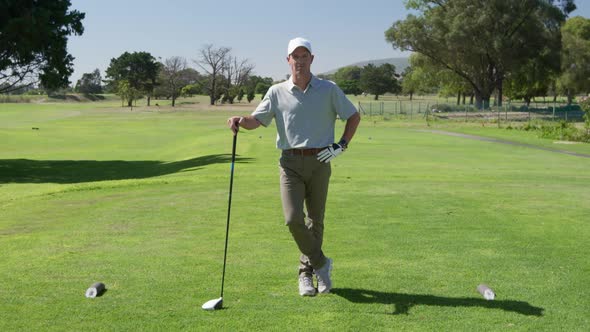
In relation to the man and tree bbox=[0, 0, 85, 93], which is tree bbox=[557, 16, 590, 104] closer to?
tree bbox=[0, 0, 85, 93]

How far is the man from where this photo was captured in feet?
20.3

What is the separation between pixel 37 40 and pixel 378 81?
6189 inches

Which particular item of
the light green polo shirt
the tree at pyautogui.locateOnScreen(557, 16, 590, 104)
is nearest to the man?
the light green polo shirt

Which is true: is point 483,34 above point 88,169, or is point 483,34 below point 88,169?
above

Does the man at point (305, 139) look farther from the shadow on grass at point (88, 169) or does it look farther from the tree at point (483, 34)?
the tree at point (483, 34)

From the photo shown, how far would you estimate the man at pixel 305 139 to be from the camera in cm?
618

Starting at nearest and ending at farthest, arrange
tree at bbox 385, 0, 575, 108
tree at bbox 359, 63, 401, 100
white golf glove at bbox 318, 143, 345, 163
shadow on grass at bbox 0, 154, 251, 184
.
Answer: white golf glove at bbox 318, 143, 345, 163, shadow on grass at bbox 0, 154, 251, 184, tree at bbox 385, 0, 575, 108, tree at bbox 359, 63, 401, 100

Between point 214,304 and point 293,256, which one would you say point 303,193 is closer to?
point 214,304

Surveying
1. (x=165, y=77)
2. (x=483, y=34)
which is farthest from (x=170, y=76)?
(x=483, y=34)

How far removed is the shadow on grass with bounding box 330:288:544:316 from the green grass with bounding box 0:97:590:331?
0.06 feet

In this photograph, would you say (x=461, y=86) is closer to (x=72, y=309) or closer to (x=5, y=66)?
(x=5, y=66)

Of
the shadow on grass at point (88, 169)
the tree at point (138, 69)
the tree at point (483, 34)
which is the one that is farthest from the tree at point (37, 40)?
the tree at point (138, 69)

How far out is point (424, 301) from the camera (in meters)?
5.95

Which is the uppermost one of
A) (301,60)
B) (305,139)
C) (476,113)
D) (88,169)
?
(476,113)
